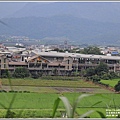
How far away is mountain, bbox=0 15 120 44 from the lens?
1941mm

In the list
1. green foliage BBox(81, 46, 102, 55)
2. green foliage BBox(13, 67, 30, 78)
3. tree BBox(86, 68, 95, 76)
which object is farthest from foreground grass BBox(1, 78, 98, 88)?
green foliage BBox(81, 46, 102, 55)

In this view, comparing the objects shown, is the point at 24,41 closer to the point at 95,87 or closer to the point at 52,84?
the point at 52,84

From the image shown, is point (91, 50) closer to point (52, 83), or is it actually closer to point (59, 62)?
point (59, 62)

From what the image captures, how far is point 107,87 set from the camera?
2426 millimetres

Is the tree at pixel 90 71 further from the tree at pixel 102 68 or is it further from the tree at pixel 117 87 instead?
the tree at pixel 117 87

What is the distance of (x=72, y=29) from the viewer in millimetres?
2014

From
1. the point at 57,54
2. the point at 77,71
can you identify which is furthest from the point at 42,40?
the point at 77,71

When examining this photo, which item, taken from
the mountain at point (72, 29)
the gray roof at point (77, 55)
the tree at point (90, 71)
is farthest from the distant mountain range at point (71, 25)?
the tree at point (90, 71)

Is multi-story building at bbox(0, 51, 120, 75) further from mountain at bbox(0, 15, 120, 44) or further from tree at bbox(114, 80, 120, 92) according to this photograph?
tree at bbox(114, 80, 120, 92)

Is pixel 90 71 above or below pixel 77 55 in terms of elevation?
below

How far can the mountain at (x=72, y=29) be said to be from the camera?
1941 mm

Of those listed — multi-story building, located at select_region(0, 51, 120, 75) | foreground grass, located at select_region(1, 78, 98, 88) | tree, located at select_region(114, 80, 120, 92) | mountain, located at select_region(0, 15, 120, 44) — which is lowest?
tree, located at select_region(114, 80, 120, 92)

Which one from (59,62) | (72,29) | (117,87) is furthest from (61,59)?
(117,87)

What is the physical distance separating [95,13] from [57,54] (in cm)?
40
